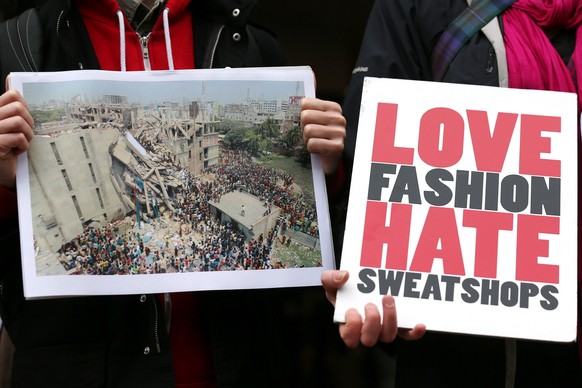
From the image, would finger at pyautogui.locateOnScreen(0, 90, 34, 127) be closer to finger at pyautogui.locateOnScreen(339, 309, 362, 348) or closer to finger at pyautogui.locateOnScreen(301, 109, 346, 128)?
finger at pyautogui.locateOnScreen(301, 109, 346, 128)

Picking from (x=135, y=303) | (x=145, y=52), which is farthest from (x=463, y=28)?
(x=135, y=303)

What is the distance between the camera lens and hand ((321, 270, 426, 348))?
1.68 m

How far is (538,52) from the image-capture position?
6.11ft

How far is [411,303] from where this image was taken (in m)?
1.71

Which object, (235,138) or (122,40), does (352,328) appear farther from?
(122,40)

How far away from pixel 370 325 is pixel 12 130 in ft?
2.84

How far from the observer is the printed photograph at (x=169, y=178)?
1.83m

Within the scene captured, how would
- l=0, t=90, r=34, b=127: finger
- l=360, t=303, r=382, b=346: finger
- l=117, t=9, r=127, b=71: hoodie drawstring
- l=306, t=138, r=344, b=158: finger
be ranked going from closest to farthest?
l=360, t=303, r=382, b=346: finger < l=0, t=90, r=34, b=127: finger < l=306, t=138, r=344, b=158: finger < l=117, t=9, r=127, b=71: hoodie drawstring

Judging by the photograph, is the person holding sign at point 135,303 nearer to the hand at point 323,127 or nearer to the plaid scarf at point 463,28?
the hand at point 323,127

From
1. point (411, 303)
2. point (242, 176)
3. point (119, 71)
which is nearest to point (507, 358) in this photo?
point (411, 303)

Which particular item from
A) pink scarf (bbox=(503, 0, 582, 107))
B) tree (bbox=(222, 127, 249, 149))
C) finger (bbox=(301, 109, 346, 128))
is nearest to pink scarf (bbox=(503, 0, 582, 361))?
pink scarf (bbox=(503, 0, 582, 107))

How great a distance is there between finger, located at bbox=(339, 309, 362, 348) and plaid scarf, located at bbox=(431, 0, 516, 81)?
0.61 meters

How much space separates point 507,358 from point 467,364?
9cm

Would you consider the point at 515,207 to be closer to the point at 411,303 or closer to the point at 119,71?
the point at 411,303
